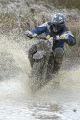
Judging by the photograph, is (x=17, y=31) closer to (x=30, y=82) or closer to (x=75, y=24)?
(x=75, y=24)

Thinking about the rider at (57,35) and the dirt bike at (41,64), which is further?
the rider at (57,35)

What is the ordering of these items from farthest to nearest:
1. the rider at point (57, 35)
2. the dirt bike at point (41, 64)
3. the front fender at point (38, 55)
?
the rider at point (57, 35), the dirt bike at point (41, 64), the front fender at point (38, 55)

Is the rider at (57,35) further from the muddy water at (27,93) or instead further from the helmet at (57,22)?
the muddy water at (27,93)

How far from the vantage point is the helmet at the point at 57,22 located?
13133mm

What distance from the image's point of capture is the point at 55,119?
9.55m

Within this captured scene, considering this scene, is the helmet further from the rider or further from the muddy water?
the muddy water

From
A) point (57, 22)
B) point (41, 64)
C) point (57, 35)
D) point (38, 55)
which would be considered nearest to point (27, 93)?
point (41, 64)

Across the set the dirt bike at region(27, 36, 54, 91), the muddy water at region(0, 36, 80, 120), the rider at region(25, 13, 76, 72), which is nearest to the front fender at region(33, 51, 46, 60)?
the dirt bike at region(27, 36, 54, 91)

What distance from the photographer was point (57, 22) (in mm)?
13141

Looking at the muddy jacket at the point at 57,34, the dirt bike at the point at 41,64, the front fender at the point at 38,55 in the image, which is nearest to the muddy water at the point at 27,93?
the dirt bike at the point at 41,64

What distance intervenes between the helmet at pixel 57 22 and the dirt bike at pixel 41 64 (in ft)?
1.41

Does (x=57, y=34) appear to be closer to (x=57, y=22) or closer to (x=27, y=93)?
(x=57, y=22)

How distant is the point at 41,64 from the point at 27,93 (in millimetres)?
757

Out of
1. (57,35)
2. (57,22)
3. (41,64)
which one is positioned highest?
(57,22)
